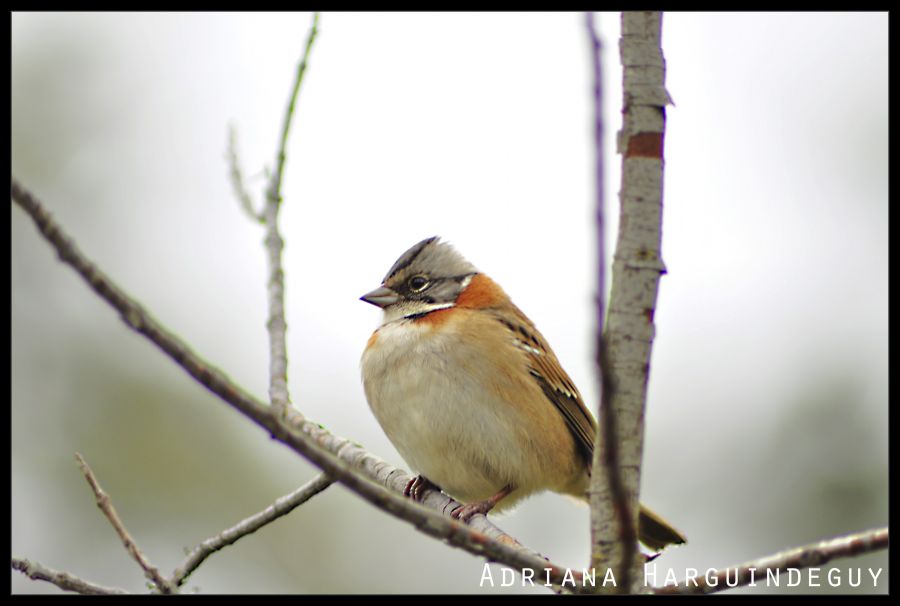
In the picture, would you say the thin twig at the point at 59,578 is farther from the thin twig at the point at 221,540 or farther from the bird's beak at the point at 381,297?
the bird's beak at the point at 381,297

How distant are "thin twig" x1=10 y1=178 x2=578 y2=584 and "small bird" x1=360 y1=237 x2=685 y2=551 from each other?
2163 mm

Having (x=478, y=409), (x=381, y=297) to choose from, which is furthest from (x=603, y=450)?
(x=381, y=297)

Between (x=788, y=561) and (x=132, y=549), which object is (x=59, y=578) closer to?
(x=132, y=549)

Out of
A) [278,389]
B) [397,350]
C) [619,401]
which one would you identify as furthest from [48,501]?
[619,401]

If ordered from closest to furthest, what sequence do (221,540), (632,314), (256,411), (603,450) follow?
1. (603,450)
2. (256,411)
3. (632,314)
4. (221,540)

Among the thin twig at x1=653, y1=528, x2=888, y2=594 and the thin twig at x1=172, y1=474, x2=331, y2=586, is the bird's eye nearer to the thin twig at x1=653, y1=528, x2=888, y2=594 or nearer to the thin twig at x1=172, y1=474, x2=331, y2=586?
the thin twig at x1=172, y1=474, x2=331, y2=586

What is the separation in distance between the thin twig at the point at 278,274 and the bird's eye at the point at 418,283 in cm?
197

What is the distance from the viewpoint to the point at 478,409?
529 cm

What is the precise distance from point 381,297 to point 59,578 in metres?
2.84

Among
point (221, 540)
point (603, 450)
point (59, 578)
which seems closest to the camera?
point (603, 450)

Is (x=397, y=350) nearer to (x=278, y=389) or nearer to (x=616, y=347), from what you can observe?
(x=278, y=389)

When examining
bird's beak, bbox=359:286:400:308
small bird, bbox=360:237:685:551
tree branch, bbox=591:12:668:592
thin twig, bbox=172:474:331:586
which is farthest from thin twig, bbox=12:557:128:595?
bird's beak, bbox=359:286:400:308

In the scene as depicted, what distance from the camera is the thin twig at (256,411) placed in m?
2.30

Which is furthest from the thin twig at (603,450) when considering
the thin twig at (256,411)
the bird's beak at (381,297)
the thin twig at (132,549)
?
the bird's beak at (381,297)
